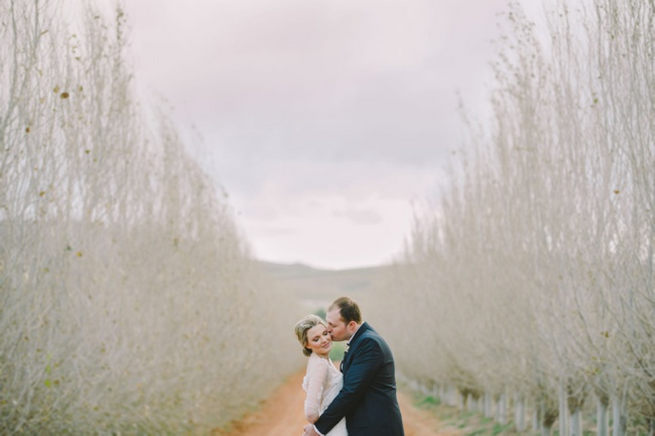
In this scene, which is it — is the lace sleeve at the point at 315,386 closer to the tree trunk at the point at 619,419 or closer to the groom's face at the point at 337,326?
the groom's face at the point at 337,326

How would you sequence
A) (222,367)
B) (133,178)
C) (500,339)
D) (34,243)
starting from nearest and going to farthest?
(34,243), (133,178), (500,339), (222,367)

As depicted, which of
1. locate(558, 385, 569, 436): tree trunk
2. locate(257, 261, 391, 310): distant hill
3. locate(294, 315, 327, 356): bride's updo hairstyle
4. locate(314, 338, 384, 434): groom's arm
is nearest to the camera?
locate(314, 338, 384, 434): groom's arm

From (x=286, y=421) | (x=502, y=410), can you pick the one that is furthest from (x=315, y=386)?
(x=286, y=421)

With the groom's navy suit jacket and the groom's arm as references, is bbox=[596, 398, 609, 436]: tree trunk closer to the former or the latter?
the groom's navy suit jacket

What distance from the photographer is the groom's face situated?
4.59 metres

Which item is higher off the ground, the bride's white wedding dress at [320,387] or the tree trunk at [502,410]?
the bride's white wedding dress at [320,387]

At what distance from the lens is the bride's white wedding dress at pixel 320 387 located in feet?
14.8

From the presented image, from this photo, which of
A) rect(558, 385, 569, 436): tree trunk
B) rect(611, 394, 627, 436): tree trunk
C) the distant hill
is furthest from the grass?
the distant hill

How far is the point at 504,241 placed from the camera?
1180 centimetres

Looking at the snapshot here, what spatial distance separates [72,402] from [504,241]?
7470 mm

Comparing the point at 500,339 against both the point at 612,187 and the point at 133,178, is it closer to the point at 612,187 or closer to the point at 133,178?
the point at 612,187

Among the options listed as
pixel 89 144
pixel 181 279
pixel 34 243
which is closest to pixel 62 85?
pixel 89 144

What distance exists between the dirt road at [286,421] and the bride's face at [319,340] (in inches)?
442

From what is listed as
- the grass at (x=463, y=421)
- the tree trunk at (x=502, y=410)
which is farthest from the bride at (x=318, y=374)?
the tree trunk at (x=502, y=410)
